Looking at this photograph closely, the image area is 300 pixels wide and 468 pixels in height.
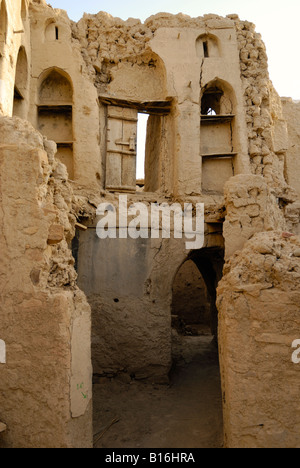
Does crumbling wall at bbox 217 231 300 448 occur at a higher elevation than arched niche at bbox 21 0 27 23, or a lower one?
lower

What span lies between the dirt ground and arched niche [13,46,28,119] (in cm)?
589

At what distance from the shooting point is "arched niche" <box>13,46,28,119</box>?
7918 millimetres

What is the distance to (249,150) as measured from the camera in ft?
28.9

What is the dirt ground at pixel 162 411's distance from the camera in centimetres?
456

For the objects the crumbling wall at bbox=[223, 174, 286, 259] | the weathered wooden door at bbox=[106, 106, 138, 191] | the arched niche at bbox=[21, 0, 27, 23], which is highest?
the arched niche at bbox=[21, 0, 27, 23]

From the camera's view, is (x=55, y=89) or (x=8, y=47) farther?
(x=55, y=89)

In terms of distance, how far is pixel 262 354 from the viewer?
337cm

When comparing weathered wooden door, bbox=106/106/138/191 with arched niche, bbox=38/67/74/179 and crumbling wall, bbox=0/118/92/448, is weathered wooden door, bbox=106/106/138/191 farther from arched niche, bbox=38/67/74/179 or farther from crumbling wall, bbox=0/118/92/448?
crumbling wall, bbox=0/118/92/448

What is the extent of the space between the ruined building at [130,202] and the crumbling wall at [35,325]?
0.01 metres

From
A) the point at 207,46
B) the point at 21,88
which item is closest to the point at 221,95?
the point at 207,46

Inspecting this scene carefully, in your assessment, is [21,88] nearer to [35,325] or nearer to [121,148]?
[121,148]

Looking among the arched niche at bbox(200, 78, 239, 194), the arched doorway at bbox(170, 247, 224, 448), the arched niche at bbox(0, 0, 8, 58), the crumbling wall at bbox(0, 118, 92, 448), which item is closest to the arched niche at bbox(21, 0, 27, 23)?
the arched niche at bbox(0, 0, 8, 58)

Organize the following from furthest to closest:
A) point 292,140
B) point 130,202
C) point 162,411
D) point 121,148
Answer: point 292,140 → point 121,148 → point 130,202 → point 162,411

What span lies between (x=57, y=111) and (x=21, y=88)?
3.42 ft
